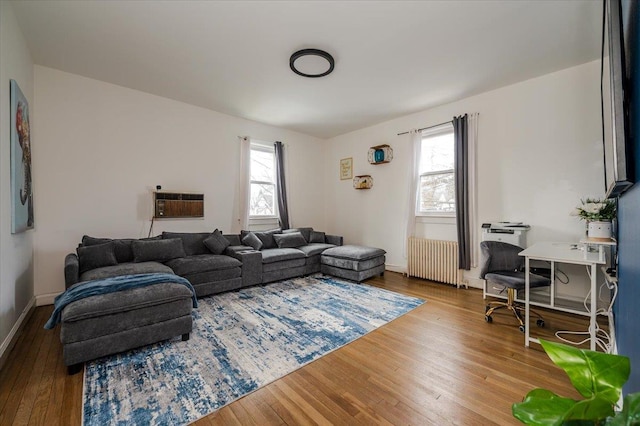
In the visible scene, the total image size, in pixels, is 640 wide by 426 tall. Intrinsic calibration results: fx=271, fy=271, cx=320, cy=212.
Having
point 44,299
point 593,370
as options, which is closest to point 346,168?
point 44,299

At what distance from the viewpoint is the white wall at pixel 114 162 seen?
3.44 m

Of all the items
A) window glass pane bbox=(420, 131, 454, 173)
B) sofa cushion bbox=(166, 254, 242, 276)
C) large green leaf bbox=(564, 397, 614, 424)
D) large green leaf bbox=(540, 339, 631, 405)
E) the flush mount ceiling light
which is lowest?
sofa cushion bbox=(166, 254, 242, 276)

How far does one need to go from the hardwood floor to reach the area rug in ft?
0.40

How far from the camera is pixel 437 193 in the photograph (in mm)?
4652

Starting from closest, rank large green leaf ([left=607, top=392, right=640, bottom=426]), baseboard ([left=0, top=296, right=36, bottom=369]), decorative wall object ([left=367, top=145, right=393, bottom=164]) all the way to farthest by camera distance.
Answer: large green leaf ([left=607, top=392, right=640, bottom=426])
baseboard ([left=0, top=296, right=36, bottom=369])
decorative wall object ([left=367, top=145, right=393, bottom=164])

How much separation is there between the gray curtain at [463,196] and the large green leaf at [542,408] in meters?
3.95

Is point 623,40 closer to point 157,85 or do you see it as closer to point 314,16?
point 314,16

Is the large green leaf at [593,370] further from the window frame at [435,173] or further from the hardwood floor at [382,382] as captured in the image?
the window frame at [435,173]

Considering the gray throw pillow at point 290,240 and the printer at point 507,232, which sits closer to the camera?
the printer at point 507,232

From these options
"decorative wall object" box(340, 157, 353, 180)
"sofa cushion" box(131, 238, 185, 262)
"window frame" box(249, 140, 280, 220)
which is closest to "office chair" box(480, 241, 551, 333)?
"decorative wall object" box(340, 157, 353, 180)

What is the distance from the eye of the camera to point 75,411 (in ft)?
5.43

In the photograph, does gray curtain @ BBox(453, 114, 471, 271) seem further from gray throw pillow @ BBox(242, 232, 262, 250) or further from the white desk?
gray throw pillow @ BBox(242, 232, 262, 250)

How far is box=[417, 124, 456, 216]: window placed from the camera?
4.50 meters

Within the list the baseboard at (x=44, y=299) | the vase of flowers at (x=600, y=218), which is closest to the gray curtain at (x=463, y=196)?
the vase of flowers at (x=600, y=218)
